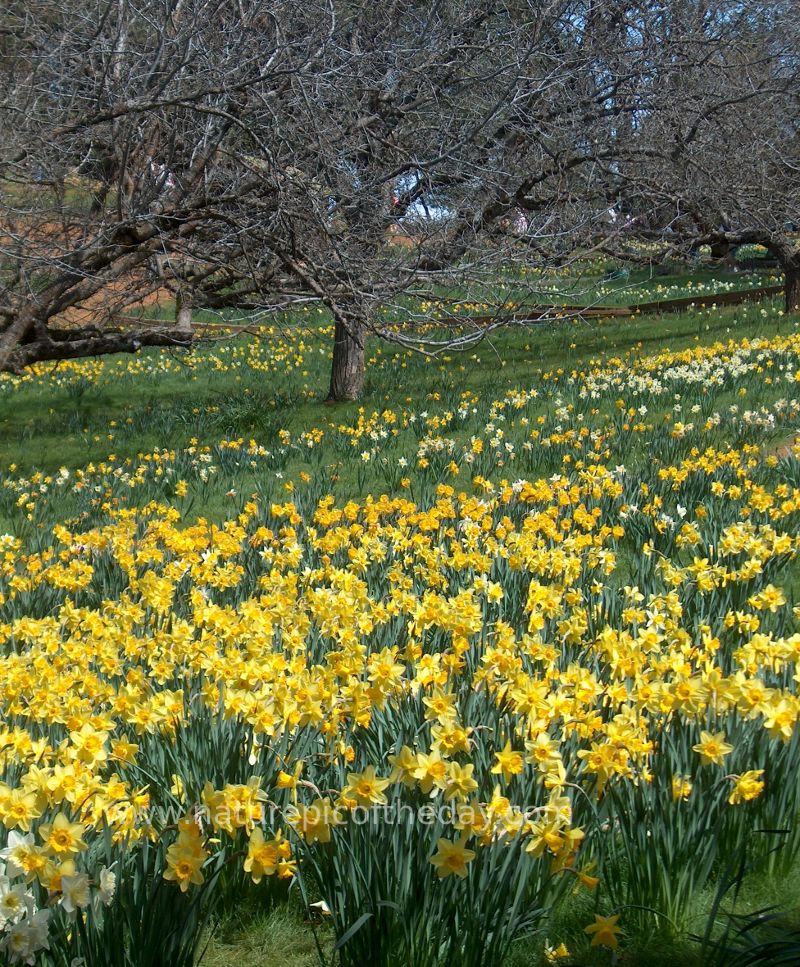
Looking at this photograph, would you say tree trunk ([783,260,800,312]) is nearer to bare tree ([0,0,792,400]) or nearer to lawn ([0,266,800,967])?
bare tree ([0,0,792,400])

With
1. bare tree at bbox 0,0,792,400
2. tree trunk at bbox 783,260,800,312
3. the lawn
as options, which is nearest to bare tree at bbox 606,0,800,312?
bare tree at bbox 0,0,792,400

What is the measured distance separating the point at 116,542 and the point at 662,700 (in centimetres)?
398

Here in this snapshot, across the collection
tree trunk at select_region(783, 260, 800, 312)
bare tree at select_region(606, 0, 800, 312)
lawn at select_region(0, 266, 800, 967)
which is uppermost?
bare tree at select_region(606, 0, 800, 312)

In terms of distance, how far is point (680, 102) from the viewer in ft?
31.1

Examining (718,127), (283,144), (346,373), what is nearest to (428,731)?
(283,144)

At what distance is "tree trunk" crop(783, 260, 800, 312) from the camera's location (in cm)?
1412

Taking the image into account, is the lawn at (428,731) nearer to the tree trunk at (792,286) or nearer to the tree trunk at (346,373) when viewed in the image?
the tree trunk at (346,373)

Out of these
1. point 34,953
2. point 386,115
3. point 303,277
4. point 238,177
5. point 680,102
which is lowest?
point 34,953

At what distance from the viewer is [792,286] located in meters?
14.3

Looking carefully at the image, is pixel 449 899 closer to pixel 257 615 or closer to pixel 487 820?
pixel 487 820

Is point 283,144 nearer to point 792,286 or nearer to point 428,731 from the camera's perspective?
point 428,731

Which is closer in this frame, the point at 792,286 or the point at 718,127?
the point at 718,127

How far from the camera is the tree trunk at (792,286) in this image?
556 inches

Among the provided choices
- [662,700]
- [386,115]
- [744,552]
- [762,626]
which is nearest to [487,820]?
[662,700]
